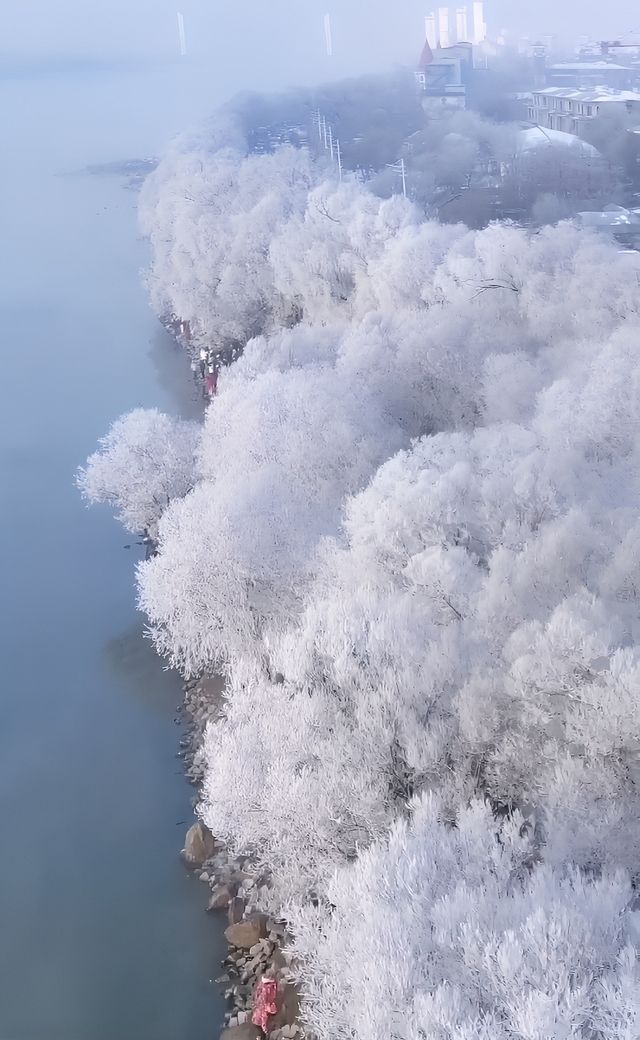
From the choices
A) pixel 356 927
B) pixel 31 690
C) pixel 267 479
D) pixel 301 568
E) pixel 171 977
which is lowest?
pixel 171 977

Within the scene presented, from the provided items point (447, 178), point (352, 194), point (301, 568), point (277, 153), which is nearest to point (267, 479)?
point (301, 568)

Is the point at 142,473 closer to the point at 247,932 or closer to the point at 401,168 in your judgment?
the point at 247,932

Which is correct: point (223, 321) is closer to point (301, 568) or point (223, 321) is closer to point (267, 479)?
point (267, 479)

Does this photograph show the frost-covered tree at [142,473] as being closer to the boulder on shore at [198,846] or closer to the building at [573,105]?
the boulder on shore at [198,846]

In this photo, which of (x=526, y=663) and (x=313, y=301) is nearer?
(x=526, y=663)

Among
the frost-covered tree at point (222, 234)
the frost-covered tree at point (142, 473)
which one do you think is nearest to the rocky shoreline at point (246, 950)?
the frost-covered tree at point (142, 473)

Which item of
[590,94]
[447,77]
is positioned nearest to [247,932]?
[590,94]

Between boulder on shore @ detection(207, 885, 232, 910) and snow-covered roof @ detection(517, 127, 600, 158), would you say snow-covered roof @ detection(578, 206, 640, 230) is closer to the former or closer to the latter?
snow-covered roof @ detection(517, 127, 600, 158)
